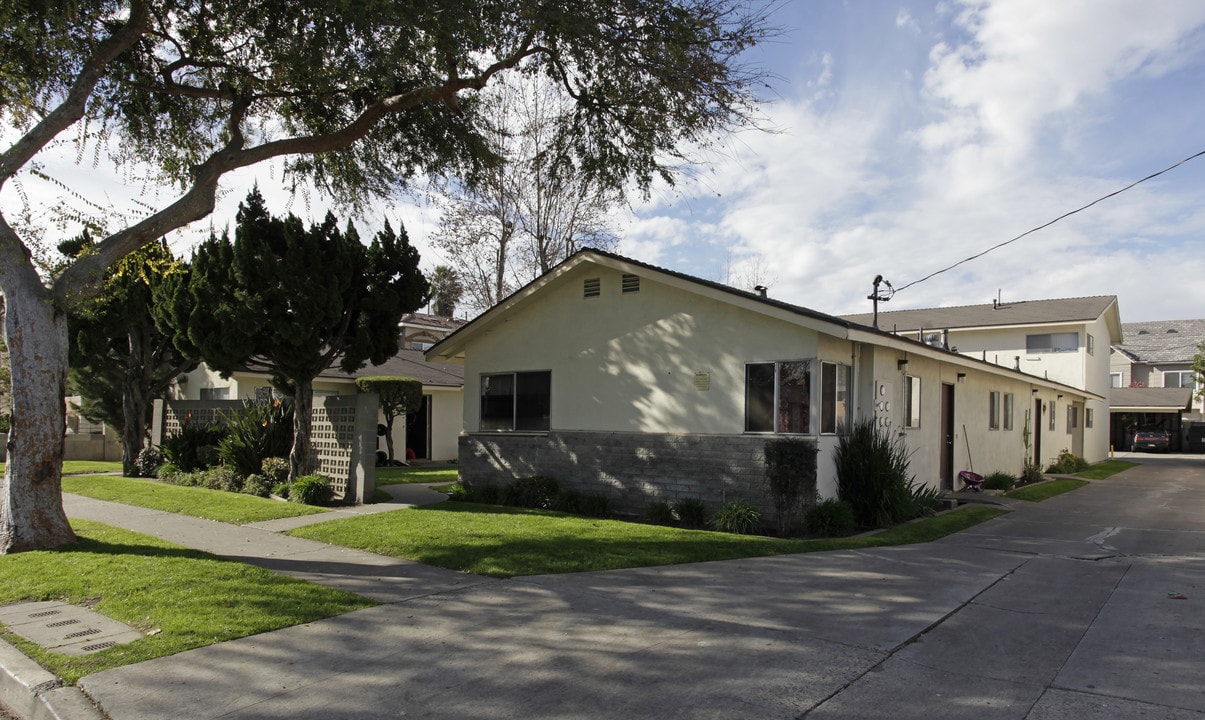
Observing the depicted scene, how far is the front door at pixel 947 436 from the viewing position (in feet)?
54.0

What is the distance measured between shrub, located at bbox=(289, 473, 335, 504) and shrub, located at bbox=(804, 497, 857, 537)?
314 inches

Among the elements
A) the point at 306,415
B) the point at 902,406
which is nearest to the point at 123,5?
the point at 306,415

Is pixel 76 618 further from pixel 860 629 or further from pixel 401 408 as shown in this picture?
pixel 401 408

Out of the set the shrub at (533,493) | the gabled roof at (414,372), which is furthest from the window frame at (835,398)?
the gabled roof at (414,372)

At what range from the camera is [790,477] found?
1123 centimetres

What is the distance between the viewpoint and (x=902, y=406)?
1412cm

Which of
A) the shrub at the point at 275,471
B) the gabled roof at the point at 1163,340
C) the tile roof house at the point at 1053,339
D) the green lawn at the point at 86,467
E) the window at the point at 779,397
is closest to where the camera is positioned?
the window at the point at 779,397

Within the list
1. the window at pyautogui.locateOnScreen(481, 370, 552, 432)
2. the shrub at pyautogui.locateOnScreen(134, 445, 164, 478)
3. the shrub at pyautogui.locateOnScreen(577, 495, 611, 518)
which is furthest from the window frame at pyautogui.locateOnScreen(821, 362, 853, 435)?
the shrub at pyautogui.locateOnScreen(134, 445, 164, 478)

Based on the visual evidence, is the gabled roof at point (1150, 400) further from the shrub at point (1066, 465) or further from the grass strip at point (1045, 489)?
the grass strip at point (1045, 489)

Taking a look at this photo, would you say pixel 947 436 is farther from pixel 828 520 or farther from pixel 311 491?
pixel 311 491

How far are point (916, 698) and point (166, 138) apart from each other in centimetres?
1321

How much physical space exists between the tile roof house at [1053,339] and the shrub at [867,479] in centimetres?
1912

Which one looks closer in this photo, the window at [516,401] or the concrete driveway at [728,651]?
the concrete driveway at [728,651]

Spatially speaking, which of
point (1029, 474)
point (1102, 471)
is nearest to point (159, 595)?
point (1029, 474)
